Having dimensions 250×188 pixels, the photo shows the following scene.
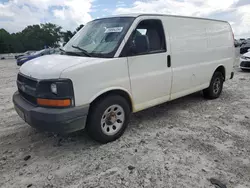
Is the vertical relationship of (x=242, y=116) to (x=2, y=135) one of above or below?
below

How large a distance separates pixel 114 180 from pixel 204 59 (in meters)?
3.73

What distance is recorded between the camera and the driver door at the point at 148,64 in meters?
3.63

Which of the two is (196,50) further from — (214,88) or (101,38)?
(101,38)

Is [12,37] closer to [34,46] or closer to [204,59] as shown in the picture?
[34,46]

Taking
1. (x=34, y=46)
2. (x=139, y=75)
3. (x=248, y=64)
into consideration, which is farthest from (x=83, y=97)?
(x=34, y=46)

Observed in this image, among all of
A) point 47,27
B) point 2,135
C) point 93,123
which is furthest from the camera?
point 47,27

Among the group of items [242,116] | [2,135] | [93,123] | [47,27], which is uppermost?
[47,27]

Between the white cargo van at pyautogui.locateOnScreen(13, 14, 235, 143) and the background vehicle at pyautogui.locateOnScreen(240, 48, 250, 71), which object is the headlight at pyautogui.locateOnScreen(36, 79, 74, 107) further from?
the background vehicle at pyautogui.locateOnScreen(240, 48, 250, 71)

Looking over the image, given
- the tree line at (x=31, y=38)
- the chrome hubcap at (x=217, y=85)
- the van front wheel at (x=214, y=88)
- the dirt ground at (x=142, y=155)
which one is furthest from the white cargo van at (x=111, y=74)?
the tree line at (x=31, y=38)

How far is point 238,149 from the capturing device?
11.0 feet

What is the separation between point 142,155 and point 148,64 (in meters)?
1.58

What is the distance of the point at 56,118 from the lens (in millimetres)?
2898

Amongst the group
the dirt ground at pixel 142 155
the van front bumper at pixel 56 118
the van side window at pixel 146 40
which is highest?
the van side window at pixel 146 40

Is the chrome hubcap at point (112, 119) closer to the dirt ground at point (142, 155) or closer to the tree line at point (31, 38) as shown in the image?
the dirt ground at point (142, 155)
